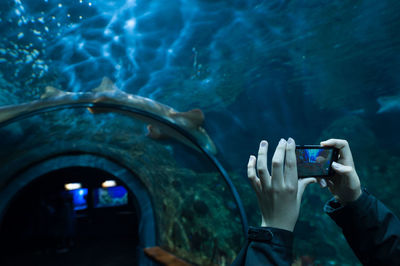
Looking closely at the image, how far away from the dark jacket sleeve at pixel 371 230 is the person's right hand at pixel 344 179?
1.5 inches

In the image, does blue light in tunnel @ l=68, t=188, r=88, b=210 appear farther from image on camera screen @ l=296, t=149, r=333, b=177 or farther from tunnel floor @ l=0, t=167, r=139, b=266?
image on camera screen @ l=296, t=149, r=333, b=177

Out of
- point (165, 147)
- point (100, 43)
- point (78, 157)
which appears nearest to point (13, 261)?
point (78, 157)

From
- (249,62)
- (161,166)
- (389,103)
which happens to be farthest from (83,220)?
(389,103)

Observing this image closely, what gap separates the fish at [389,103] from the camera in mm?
3301

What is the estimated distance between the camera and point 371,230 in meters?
1.04

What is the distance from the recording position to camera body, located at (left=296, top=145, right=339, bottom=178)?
1053mm

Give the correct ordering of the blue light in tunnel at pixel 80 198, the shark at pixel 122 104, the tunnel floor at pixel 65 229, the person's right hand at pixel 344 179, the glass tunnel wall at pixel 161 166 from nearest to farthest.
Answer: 1. the person's right hand at pixel 344 179
2. the shark at pixel 122 104
3. the glass tunnel wall at pixel 161 166
4. the tunnel floor at pixel 65 229
5. the blue light in tunnel at pixel 80 198

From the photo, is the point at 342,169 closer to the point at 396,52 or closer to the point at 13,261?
the point at 396,52

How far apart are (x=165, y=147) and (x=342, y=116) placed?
12.7 ft

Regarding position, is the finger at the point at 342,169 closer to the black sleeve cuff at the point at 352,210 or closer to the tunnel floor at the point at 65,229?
the black sleeve cuff at the point at 352,210

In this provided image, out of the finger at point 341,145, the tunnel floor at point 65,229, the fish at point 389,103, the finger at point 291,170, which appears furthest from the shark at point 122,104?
the tunnel floor at point 65,229

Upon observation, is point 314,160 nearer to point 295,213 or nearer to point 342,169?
point 342,169

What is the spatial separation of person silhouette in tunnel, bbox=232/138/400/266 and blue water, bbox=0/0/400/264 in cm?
265

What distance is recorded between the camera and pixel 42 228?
28.7 feet
